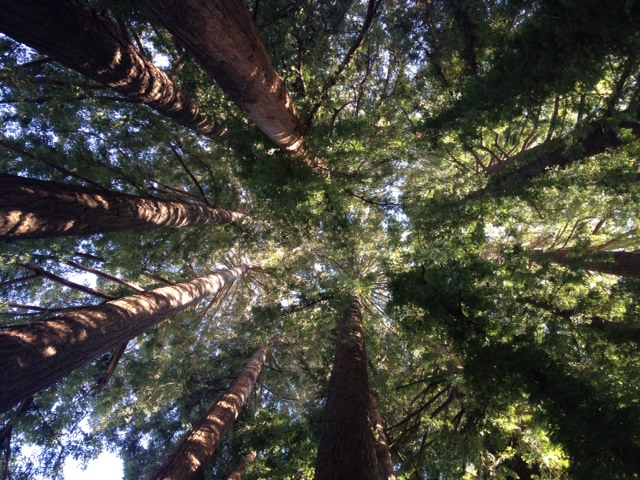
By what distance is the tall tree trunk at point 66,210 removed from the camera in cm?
471

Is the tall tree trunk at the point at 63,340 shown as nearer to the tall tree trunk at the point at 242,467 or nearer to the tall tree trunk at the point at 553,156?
the tall tree trunk at the point at 242,467

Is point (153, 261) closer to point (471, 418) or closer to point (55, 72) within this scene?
point (55, 72)

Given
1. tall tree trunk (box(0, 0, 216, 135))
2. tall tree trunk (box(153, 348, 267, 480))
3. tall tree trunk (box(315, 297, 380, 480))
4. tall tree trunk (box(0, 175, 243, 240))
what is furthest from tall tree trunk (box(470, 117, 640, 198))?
tall tree trunk (box(153, 348, 267, 480))

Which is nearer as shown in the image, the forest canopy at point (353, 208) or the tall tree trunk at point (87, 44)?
the tall tree trunk at point (87, 44)

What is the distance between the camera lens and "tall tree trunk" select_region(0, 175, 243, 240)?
4715 millimetres

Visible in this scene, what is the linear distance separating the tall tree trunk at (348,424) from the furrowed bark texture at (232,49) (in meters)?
4.91

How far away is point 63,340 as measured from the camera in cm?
514

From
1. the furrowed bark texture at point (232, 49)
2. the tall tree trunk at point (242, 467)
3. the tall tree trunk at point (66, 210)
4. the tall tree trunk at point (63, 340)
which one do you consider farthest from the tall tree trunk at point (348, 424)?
the tall tree trunk at point (242, 467)

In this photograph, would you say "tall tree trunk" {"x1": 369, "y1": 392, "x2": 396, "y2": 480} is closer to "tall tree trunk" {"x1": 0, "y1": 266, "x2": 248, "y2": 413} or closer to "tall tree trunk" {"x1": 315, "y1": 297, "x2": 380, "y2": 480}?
"tall tree trunk" {"x1": 315, "y1": 297, "x2": 380, "y2": 480}

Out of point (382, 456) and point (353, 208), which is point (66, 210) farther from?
point (353, 208)

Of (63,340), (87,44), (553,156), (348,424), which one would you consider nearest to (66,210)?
(63,340)

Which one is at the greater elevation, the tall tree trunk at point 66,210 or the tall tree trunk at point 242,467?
the tall tree trunk at point 66,210

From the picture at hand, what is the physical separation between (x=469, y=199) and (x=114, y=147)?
8496 mm

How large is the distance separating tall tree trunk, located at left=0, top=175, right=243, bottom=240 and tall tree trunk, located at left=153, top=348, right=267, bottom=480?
501cm
